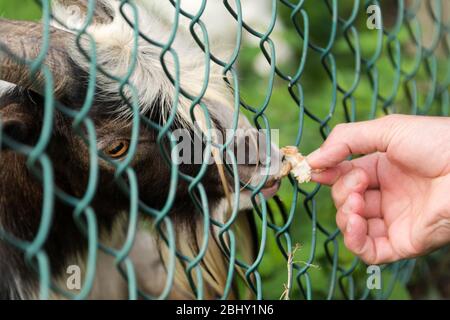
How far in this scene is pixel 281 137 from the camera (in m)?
3.76

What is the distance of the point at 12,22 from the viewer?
7.27 ft

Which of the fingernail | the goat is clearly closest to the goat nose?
the goat

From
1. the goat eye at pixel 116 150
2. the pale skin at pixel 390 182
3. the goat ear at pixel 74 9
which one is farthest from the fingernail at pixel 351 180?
the goat ear at pixel 74 9

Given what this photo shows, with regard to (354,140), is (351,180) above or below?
below

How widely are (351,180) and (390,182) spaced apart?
0.18 metres

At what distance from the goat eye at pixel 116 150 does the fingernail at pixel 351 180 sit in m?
0.80

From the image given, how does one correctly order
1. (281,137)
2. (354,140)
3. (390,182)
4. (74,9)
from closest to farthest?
(354,140) → (390,182) → (74,9) → (281,137)

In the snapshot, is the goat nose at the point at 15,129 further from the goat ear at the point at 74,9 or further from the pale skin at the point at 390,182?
the pale skin at the point at 390,182

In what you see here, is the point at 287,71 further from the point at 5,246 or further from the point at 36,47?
the point at 36,47

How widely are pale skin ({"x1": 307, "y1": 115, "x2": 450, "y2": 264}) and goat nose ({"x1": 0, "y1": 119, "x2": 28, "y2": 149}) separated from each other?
1.04 meters

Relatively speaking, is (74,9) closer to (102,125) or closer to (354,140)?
(102,125)

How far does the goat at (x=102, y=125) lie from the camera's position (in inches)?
93.1

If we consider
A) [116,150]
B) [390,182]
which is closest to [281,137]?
[390,182]
